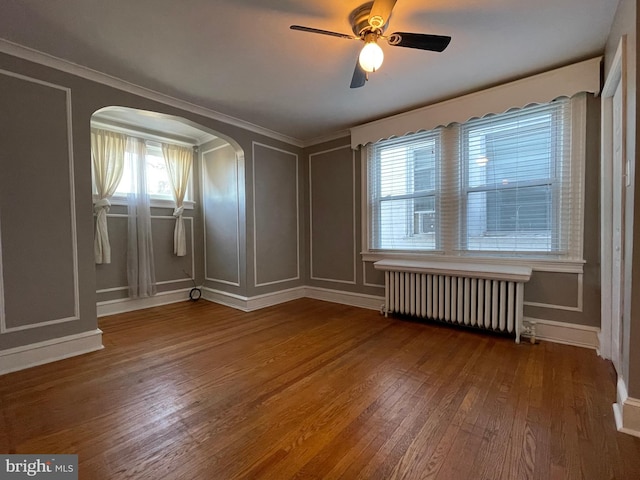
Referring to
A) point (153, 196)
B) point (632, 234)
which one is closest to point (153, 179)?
point (153, 196)

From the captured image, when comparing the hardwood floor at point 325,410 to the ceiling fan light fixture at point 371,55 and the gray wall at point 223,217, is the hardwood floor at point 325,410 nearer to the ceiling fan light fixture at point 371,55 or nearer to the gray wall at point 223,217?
the gray wall at point 223,217

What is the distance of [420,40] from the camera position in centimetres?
184

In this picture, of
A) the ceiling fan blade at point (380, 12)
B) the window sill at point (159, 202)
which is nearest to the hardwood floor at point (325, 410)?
the window sill at point (159, 202)

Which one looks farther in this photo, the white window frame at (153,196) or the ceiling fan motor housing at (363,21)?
the white window frame at (153,196)

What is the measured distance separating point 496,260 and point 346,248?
6.42ft

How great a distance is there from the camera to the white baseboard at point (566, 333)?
2582 millimetres

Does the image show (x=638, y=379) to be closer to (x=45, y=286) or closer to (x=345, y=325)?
(x=345, y=325)

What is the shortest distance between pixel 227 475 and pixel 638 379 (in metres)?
2.14

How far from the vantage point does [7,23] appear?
2.00m

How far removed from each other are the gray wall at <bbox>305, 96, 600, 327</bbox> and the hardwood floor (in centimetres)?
43

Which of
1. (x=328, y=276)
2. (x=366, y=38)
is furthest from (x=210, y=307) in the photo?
(x=366, y=38)

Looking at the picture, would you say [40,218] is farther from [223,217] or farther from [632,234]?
[632,234]

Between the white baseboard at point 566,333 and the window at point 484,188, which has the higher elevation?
the window at point 484,188

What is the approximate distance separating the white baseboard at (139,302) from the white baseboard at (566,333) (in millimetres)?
4642
